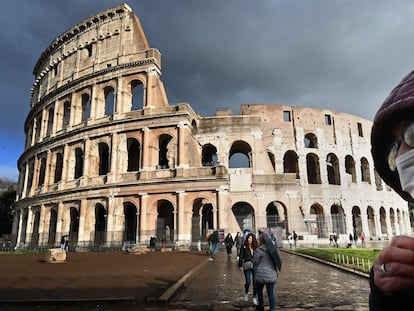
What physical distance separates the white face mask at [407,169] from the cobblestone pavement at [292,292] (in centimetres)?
578

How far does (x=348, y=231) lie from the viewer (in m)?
29.3

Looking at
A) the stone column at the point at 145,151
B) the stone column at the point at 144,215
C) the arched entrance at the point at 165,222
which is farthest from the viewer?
the stone column at the point at 145,151

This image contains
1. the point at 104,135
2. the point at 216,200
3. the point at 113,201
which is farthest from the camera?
the point at 104,135

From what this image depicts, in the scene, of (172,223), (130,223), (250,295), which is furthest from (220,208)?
(250,295)

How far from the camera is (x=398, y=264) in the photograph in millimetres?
908

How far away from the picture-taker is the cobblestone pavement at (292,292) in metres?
6.35

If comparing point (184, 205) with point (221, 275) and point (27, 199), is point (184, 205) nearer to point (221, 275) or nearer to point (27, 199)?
point (221, 275)

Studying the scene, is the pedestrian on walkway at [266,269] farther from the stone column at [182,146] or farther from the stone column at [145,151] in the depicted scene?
the stone column at [145,151]

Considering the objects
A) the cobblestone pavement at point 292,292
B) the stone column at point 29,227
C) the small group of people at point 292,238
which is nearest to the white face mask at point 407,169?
the cobblestone pavement at point 292,292

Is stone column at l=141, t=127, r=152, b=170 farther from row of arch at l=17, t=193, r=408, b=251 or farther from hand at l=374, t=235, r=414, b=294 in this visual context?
hand at l=374, t=235, r=414, b=294

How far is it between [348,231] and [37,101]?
35.3 m

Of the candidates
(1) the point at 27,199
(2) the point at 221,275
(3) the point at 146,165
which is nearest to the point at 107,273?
(2) the point at 221,275

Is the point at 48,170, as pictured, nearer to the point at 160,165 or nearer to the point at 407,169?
the point at 160,165

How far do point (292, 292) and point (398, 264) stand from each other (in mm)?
7556
